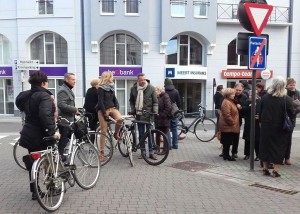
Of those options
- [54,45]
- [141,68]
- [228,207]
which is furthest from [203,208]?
[54,45]

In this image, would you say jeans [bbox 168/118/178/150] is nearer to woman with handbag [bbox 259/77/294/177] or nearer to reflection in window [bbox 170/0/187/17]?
woman with handbag [bbox 259/77/294/177]

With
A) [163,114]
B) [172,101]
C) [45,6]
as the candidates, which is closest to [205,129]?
[172,101]

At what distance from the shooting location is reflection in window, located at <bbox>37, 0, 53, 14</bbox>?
21.4 m

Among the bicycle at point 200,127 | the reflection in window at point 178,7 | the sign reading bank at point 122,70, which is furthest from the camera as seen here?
the reflection in window at point 178,7

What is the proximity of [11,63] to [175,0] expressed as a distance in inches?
430

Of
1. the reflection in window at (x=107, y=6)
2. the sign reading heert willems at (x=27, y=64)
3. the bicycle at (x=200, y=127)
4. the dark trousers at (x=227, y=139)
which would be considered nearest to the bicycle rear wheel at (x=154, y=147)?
the dark trousers at (x=227, y=139)

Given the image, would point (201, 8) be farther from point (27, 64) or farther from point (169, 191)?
point (169, 191)

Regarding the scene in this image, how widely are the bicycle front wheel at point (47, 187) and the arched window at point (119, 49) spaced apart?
17.4 meters

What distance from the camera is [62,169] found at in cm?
496

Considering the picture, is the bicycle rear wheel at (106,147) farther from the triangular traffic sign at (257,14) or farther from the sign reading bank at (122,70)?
the sign reading bank at (122,70)

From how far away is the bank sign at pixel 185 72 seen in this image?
71.5 ft

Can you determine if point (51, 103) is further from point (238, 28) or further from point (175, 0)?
Result: point (238, 28)

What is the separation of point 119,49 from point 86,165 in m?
16.8

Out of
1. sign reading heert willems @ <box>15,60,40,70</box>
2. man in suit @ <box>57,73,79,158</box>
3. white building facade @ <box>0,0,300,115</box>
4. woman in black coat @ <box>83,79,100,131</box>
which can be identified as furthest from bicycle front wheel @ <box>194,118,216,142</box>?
sign reading heert willems @ <box>15,60,40,70</box>
